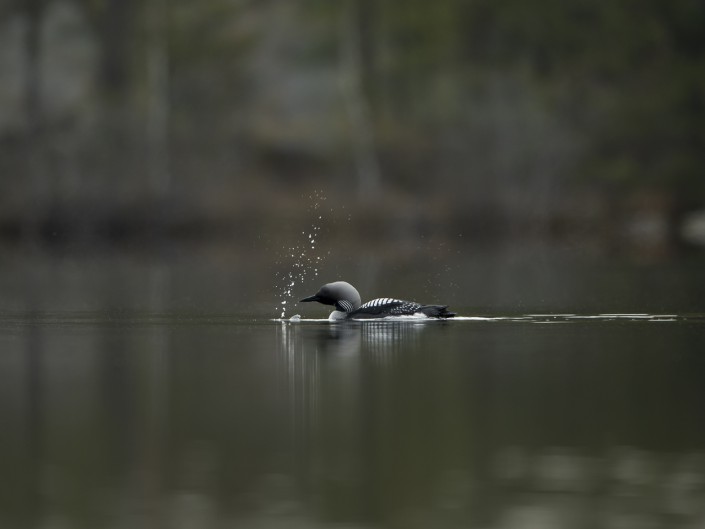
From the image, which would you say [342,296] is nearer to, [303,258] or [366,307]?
[366,307]

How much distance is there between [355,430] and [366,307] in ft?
22.5

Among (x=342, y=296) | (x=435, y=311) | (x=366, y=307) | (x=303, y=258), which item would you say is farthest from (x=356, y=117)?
(x=435, y=311)

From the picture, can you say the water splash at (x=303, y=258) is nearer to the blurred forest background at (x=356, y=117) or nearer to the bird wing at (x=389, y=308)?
the blurred forest background at (x=356, y=117)

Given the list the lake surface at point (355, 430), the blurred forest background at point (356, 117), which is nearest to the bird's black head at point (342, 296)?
the lake surface at point (355, 430)

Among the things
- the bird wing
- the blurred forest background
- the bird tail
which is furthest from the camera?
the blurred forest background

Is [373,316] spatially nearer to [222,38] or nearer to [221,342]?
[221,342]

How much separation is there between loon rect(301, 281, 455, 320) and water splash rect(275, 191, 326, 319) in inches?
24.8

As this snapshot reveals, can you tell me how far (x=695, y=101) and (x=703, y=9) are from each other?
2.70 m

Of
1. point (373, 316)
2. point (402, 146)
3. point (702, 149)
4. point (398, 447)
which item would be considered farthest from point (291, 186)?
point (398, 447)

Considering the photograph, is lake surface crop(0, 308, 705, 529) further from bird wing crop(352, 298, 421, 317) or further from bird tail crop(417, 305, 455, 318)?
bird wing crop(352, 298, 421, 317)

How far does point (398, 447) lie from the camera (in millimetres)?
7535

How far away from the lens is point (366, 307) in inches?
588

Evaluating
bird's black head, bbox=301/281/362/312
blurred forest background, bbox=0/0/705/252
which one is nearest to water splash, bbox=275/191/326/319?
blurred forest background, bbox=0/0/705/252

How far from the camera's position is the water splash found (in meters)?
20.4
